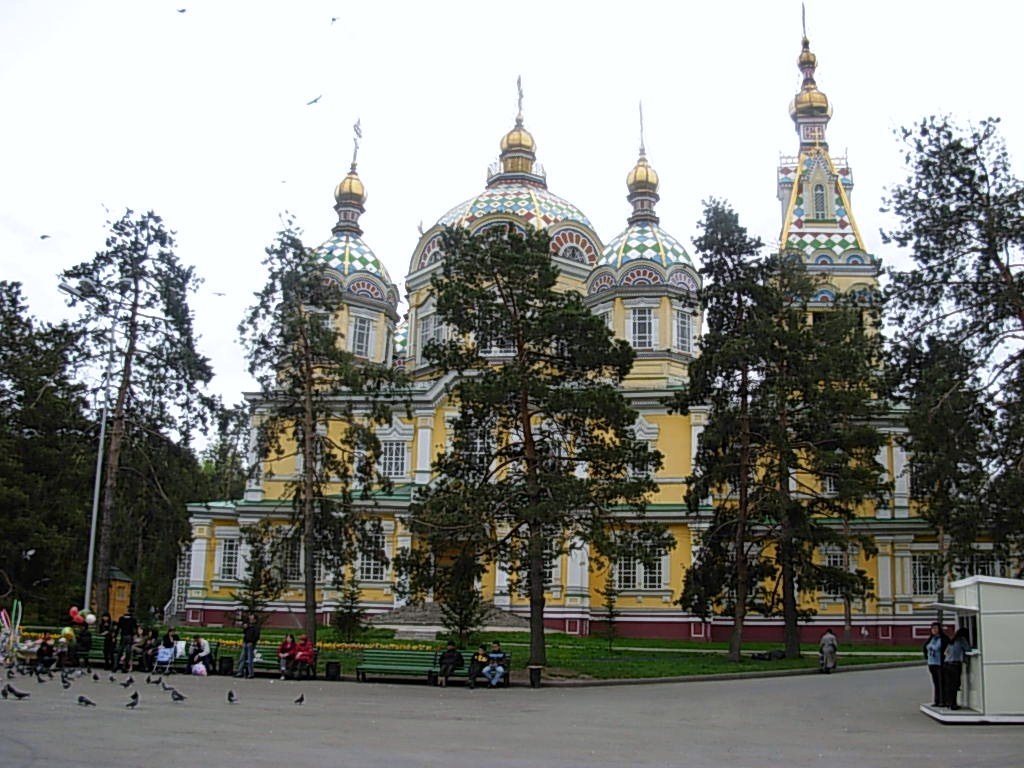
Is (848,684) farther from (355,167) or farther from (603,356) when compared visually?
(355,167)

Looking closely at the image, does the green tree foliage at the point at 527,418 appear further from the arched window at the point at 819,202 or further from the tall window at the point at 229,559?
the arched window at the point at 819,202

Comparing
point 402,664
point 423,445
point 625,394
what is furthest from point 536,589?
point 423,445

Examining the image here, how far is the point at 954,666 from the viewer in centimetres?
1488

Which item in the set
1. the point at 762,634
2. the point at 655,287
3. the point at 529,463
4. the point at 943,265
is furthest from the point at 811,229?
the point at 529,463

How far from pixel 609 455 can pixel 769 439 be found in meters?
5.59

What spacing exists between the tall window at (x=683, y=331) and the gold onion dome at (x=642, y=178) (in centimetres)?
704

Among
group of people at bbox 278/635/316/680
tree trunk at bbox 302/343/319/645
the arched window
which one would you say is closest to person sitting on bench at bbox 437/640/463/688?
group of people at bbox 278/635/316/680

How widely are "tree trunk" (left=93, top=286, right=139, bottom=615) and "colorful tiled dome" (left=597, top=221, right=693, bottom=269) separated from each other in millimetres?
21087

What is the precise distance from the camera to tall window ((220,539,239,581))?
41188 mm

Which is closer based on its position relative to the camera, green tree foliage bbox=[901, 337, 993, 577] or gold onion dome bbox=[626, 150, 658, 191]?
green tree foliage bbox=[901, 337, 993, 577]

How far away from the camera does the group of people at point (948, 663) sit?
585 inches

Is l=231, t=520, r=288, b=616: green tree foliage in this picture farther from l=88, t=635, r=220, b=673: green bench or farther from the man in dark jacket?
the man in dark jacket

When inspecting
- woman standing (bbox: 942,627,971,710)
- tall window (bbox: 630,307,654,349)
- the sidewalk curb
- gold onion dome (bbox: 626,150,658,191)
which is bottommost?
the sidewalk curb

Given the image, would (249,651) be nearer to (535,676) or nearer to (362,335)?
(535,676)
